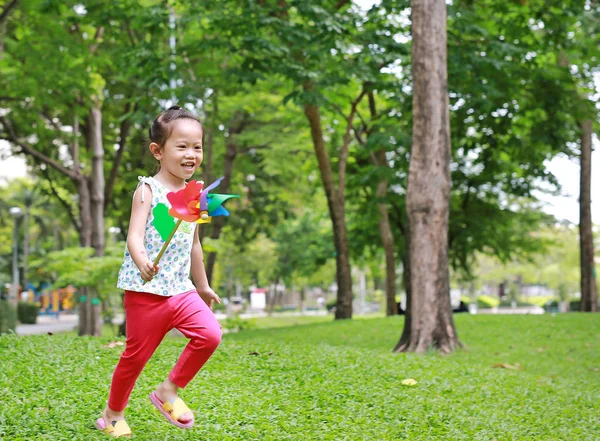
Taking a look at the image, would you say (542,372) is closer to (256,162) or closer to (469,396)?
(469,396)

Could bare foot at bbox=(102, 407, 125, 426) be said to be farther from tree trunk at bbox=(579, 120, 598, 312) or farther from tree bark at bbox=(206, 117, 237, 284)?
tree bark at bbox=(206, 117, 237, 284)

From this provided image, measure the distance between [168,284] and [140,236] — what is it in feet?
1.07

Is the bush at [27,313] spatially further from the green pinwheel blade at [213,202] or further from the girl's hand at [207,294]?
the green pinwheel blade at [213,202]

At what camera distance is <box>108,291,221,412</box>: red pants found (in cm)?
430

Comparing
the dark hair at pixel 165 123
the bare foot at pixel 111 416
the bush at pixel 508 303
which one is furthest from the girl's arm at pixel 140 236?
the bush at pixel 508 303

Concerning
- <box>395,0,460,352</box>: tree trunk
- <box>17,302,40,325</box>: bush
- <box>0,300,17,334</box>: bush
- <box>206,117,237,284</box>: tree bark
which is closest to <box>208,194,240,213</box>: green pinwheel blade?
<box>395,0,460,352</box>: tree trunk

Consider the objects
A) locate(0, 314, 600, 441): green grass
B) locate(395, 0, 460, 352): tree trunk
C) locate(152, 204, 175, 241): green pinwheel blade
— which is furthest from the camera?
locate(395, 0, 460, 352): tree trunk

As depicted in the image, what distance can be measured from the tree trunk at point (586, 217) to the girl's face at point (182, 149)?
727 inches

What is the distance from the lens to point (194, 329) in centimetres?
431

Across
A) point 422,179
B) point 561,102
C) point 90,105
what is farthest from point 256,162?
point 422,179

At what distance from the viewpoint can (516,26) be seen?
605 inches

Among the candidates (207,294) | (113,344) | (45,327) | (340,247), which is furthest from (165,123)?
(45,327)

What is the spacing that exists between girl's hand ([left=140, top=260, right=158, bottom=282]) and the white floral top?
290 millimetres

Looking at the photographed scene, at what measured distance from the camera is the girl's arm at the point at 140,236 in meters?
3.95
